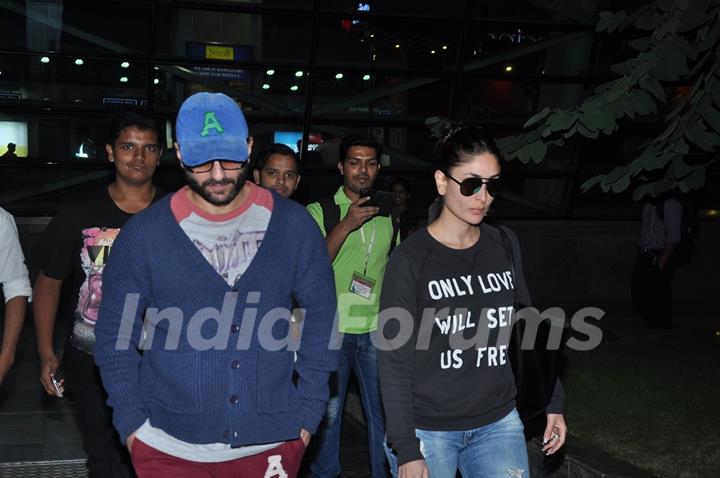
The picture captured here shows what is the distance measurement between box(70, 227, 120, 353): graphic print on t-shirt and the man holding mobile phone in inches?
56.4

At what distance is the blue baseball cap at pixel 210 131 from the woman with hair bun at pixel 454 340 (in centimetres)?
95

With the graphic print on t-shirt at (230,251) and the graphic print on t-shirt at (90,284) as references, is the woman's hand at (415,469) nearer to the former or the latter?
the graphic print on t-shirt at (230,251)

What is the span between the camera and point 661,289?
1242 centimetres

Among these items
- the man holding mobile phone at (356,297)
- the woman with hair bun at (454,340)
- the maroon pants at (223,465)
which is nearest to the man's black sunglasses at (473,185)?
the woman with hair bun at (454,340)

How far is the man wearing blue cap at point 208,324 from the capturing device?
12.3 ft

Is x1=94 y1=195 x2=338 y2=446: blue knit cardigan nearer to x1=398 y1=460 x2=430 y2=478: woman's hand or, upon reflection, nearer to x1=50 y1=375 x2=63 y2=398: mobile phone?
x1=398 y1=460 x2=430 y2=478: woman's hand

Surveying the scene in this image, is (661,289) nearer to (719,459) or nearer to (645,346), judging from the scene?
(645,346)

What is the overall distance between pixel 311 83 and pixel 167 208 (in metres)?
9.90

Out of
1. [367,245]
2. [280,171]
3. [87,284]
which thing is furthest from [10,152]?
[87,284]

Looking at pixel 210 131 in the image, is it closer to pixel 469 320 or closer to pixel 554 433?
pixel 469 320

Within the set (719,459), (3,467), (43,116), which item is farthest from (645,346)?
(43,116)

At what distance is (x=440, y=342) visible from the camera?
4.36 m

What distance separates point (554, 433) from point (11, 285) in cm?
260

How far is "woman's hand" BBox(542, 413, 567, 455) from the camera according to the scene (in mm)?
4625
